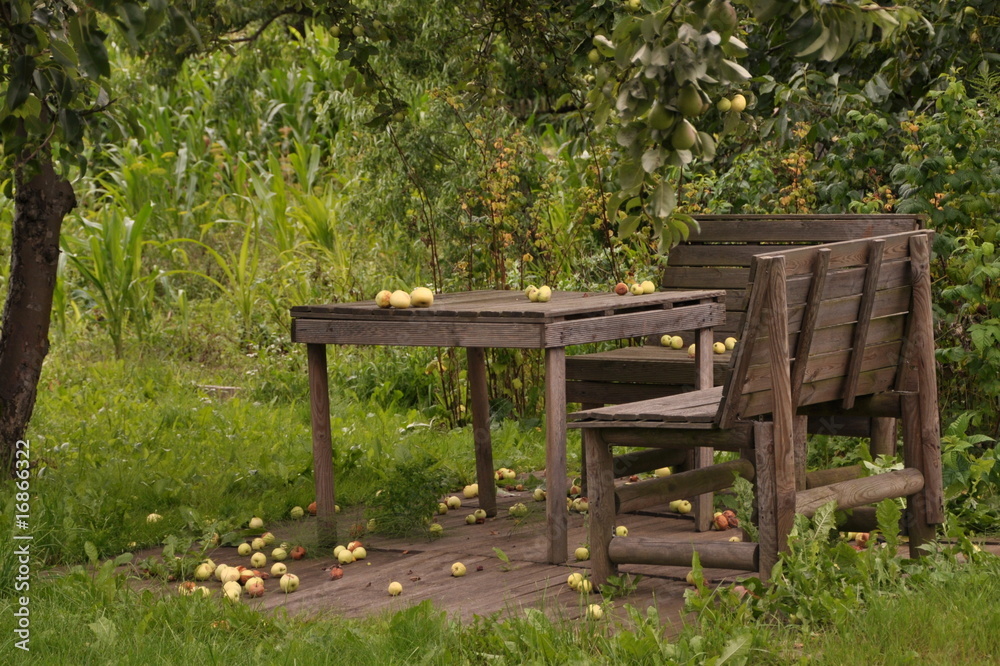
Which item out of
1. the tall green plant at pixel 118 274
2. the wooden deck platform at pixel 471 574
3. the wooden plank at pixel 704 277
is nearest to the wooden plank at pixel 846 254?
the wooden deck platform at pixel 471 574

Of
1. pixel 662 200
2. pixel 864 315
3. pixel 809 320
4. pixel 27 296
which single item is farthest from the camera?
pixel 27 296

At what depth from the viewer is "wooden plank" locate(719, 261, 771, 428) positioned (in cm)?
337

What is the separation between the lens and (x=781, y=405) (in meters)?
3.43

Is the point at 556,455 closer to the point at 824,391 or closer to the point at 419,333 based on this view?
the point at 419,333

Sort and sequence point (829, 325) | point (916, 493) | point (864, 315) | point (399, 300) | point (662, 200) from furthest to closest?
1. point (399, 300)
2. point (916, 493)
3. point (864, 315)
4. point (829, 325)
5. point (662, 200)

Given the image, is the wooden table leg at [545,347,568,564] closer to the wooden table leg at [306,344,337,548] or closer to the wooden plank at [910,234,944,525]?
the wooden table leg at [306,344,337,548]

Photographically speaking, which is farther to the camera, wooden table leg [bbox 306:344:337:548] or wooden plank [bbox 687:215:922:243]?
wooden plank [bbox 687:215:922:243]

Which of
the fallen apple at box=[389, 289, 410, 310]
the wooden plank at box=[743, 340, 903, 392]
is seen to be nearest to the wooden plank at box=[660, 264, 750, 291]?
the wooden plank at box=[743, 340, 903, 392]

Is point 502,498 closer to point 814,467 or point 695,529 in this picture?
point 695,529

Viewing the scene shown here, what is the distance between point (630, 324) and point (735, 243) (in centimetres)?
137

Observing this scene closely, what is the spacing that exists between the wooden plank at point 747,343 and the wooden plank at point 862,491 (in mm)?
367

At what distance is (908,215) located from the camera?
495cm

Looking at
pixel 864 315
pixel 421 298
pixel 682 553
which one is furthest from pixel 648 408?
pixel 421 298

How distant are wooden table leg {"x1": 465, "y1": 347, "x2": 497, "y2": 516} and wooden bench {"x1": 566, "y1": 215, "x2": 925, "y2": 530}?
353mm
